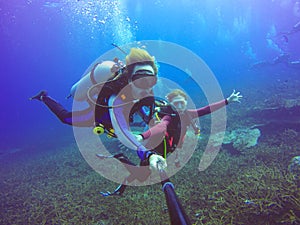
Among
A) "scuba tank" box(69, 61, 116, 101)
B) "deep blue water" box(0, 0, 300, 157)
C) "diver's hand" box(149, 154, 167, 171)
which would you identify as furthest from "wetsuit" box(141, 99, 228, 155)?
"deep blue water" box(0, 0, 300, 157)

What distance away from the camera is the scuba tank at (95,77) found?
354 cm

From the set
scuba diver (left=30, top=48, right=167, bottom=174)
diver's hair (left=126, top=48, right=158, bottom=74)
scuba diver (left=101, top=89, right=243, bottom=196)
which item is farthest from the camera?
scuba diver (left=101, top=89, right=243, bottom=196)

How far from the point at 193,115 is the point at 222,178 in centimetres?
285

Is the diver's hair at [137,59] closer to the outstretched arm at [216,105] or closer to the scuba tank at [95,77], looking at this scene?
the scuba tank at [95,77]

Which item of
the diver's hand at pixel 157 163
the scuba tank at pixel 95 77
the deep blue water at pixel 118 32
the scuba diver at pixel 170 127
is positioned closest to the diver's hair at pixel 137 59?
the scuba tank at pixel 95 77

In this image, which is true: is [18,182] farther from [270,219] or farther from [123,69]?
[270,219]

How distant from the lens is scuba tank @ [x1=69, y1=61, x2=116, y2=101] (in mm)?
3541

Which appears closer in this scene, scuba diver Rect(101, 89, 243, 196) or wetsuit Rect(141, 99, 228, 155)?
scuba diver Rect(101, 89, 243, 196)

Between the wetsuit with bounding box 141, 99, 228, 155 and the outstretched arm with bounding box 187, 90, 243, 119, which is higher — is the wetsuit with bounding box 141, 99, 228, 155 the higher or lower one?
the lower one

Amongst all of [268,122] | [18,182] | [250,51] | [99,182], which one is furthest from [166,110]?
[250,51]

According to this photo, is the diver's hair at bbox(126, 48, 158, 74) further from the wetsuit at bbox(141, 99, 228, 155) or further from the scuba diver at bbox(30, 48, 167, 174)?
the wetsuit at bbox(141, 99, 228, 155)

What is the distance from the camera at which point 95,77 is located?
3.73 meters

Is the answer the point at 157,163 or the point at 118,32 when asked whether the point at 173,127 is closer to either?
the point at 157,163

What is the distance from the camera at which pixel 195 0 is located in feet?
208
